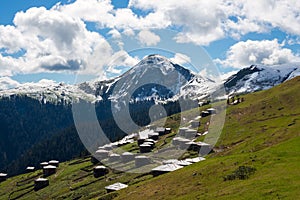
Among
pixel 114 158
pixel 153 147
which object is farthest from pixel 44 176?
pixel 153 147

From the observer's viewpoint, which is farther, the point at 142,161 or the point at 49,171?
the point at 49,171

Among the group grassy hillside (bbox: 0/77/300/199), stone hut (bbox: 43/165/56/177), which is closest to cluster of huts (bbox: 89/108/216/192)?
grassy hillside (bbox: 0/77/300/199)

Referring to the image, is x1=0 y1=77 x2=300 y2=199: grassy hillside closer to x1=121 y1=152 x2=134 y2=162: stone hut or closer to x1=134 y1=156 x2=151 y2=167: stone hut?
x1=134 y1=156 x2=151 y2=167: stone hut

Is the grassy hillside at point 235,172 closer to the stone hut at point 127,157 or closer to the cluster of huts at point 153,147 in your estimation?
the cluster of huts at point 153,147

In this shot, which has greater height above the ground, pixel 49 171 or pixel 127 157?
pixel 127 157

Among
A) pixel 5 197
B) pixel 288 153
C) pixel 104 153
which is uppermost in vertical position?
pixel 288 153

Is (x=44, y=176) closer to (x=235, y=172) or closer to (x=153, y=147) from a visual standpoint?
(x=153, y=147)

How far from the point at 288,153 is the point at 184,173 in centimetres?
1550

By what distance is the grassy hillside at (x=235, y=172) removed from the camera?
35.2 metres

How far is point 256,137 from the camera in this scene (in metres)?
91.2

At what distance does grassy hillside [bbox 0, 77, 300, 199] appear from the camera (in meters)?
35.2

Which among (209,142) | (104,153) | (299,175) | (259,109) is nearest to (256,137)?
(209,142)

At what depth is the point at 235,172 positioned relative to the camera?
4116 centimetres

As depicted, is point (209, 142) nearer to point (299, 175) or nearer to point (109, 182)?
point (109, 182)
